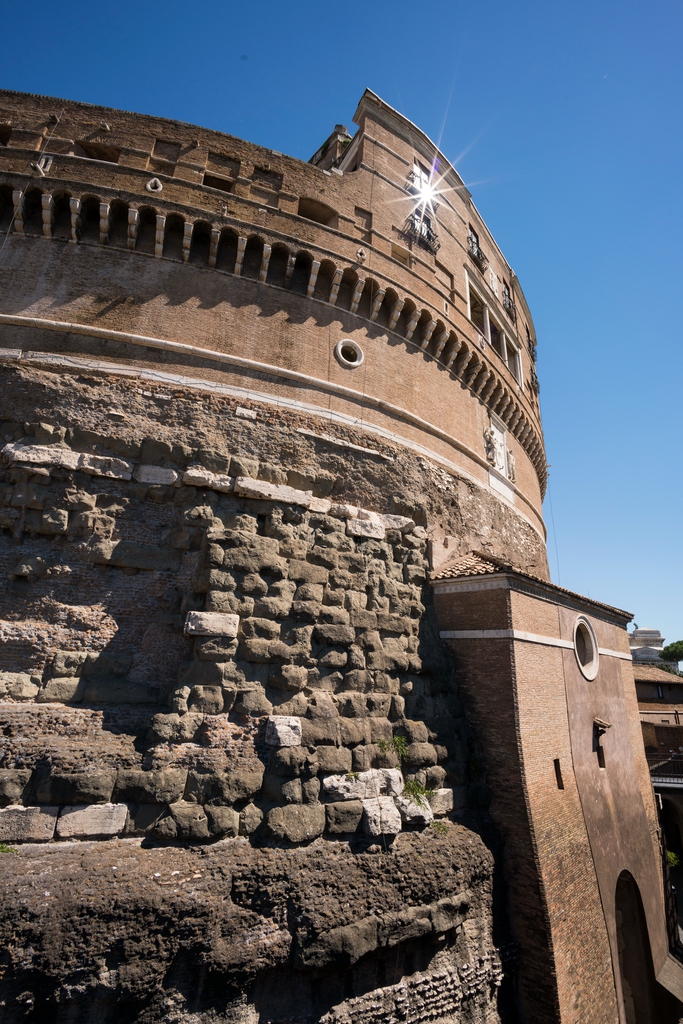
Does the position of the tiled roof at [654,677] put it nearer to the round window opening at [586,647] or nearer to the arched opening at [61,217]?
the round window opening at [586,647]

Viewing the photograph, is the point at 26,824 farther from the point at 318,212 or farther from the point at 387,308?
the point at 318,212

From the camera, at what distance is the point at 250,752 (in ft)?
18.6

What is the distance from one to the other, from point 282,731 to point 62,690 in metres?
2.49

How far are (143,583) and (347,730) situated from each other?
3178 mm

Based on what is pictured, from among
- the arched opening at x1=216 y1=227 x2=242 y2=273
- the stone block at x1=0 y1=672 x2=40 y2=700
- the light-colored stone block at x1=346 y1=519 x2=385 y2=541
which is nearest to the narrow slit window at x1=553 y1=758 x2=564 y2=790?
the light-colored stone block at x1=346 y1=519 x2=385 y2=541

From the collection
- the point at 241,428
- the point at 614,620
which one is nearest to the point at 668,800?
the point at 614,620

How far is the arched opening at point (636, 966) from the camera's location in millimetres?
9125

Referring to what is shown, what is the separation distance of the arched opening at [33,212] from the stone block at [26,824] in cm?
828

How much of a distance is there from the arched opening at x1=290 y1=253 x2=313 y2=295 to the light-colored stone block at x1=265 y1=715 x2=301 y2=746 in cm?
720

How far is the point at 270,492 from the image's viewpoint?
731cm

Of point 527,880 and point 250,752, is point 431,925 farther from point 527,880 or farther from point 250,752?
point 250,752

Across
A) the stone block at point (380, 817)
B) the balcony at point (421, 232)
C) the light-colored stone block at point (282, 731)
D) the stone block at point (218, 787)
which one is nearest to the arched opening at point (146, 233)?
the balcony at point (421, 232)

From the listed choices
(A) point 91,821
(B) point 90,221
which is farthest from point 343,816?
(B) point 90,221

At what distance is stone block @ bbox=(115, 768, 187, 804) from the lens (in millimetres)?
5000
